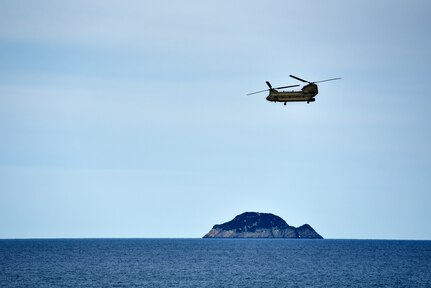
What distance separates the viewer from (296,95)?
73.1 m

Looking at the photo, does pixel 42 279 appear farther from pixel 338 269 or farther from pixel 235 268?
pixel 338 269

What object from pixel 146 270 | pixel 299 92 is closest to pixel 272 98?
pixel 299 92

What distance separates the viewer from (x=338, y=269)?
590 ft

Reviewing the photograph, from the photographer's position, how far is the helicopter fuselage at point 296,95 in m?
72.1

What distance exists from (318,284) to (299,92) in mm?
72196

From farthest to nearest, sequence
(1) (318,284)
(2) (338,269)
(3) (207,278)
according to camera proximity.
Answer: (2) (338,269), (3) (207,278), (1) (318,284)

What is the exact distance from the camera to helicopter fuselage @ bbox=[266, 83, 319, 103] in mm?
72125

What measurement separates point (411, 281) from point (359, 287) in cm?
1977

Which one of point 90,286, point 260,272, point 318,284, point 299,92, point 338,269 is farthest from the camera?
point 338,269

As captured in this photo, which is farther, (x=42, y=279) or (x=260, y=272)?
(x=260, y=272)

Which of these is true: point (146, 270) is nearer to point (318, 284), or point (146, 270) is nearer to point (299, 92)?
point (318, 284)

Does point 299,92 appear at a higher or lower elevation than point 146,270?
higher

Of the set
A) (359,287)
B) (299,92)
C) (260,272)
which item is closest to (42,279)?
(260,272)

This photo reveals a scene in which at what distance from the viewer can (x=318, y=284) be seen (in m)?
136
